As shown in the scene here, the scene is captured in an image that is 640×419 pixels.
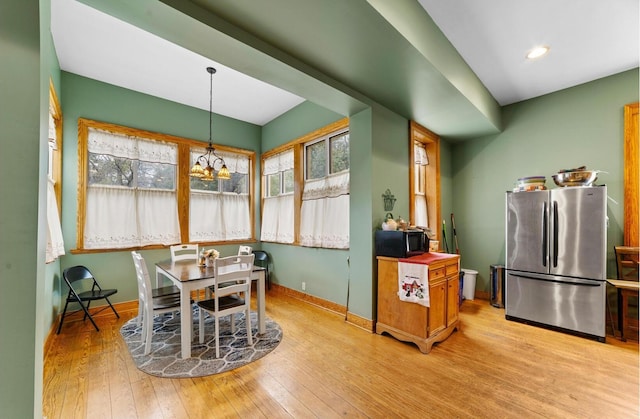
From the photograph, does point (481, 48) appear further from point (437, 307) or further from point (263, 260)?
point (263, 260)

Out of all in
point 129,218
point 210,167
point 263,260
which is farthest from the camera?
point 263,260

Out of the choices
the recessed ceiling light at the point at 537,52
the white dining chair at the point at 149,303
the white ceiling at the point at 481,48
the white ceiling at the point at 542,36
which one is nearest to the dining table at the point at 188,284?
the white dining chair at the point at 149,303

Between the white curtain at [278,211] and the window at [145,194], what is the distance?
55cm

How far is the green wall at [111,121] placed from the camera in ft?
11.2

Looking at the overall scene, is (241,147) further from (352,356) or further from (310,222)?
(352,356)

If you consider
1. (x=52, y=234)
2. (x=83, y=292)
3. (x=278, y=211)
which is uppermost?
(x=278, y=211)

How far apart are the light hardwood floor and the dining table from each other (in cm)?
36

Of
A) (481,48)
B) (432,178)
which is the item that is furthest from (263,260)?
(481,48)

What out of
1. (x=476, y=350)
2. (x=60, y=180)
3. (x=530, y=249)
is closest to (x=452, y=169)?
(x=530, y=249)

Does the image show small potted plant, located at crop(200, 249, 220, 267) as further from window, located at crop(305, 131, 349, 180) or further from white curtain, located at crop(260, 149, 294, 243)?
window, located at crop(305, 131, 349, 180)

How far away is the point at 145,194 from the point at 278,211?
6.94 feet

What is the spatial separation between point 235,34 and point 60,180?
126 inches

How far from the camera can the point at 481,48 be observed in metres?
2.74

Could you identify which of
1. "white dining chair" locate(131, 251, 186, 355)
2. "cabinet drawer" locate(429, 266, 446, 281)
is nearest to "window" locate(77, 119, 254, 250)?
"white dining chair" locate(131, 251, 186, 355)
